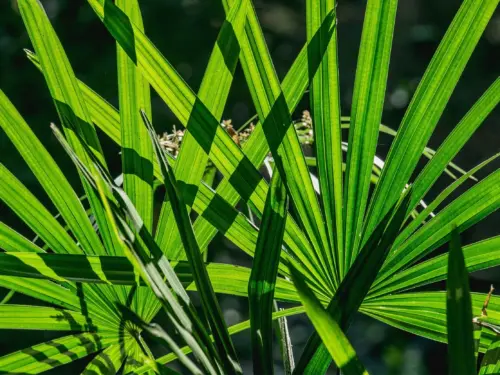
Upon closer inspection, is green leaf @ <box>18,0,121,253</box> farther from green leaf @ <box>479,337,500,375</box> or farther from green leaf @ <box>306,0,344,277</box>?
green leaf @ <box>479,337,500,375</box>

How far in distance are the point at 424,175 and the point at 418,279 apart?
0.32 feet

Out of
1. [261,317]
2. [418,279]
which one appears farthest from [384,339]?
[261,317]

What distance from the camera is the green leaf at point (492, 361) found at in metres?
0.51

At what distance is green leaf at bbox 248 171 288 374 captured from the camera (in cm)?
51

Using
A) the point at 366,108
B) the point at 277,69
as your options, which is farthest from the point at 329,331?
the point at 277,69

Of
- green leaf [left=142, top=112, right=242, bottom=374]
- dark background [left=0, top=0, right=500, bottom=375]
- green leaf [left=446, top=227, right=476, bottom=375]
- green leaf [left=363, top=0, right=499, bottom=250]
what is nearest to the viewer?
green leaf [left=446, top=227, right=476, bottom=375]

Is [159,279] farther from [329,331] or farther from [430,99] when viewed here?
[430,99]

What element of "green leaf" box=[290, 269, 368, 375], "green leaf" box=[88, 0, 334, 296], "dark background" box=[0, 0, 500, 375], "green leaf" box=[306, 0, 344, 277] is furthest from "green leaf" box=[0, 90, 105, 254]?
"dark background" box=[0, 0, 500, 375]

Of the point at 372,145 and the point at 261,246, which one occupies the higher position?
the point at 372,145

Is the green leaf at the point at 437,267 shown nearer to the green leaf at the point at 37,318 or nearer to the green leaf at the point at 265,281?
the green leaf at the point at 265,281

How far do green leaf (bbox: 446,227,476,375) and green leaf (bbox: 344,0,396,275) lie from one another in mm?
267

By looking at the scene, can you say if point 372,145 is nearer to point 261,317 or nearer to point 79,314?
point 261,317

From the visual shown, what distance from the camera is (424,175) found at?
0.66m

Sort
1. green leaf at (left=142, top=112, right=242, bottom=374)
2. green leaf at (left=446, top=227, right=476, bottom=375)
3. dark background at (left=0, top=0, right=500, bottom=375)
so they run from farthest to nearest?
1. dark background at (left=0, top=0, right=500, bottom=375)
2. green leaf at (left=142, top=112, right=242, bottom=374)
3. green leaf at (left=446, top=227, right=476, bottom=375)
